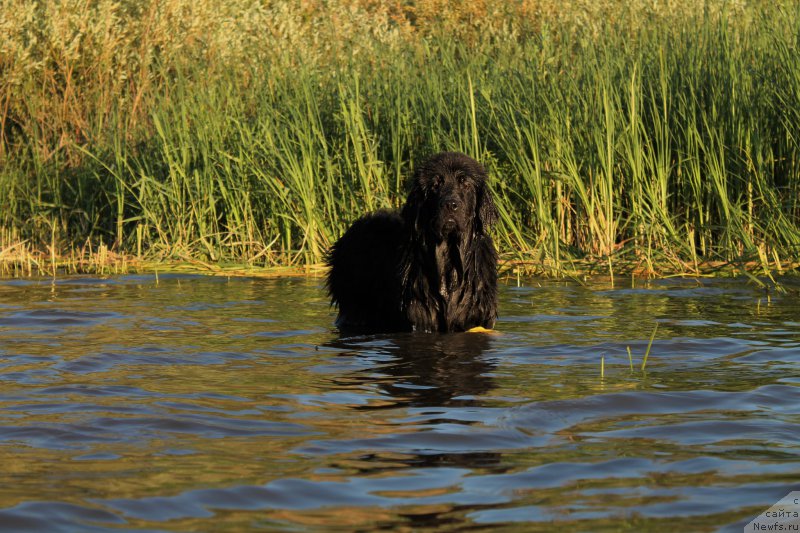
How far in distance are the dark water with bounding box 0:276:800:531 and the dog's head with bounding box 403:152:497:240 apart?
0.83m

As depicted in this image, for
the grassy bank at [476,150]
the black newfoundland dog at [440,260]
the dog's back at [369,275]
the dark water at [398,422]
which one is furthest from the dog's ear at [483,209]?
the grassy bank at [476,150]

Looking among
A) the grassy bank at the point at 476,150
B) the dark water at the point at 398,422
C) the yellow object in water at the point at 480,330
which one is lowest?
the dark water at the point at 398,422

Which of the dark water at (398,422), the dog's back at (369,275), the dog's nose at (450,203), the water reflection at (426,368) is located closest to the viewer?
the dark water at (398,422)

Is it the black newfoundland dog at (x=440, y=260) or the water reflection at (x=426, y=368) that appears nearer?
the water reflection at (x=426, y=368)

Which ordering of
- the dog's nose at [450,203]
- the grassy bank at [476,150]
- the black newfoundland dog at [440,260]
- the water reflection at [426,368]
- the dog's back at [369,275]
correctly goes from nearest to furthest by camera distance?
the water reflection at [426,368] < the dog's nose at [450,203] < the black newfoundland dog at [440,260] < the dog's back at [369,275] < the grassy bank at [476,150]

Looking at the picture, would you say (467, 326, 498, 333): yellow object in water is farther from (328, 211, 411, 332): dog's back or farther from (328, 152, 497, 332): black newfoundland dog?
(328, 211, 411, 332): dog's back

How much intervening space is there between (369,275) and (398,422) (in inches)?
145

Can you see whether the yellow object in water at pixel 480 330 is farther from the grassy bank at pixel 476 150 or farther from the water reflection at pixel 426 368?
the grassy bank at pixel 476 150

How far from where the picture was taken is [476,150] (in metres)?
11.0

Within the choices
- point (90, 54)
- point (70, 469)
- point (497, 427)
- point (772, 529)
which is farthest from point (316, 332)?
point (90, 54)

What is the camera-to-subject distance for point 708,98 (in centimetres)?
1116

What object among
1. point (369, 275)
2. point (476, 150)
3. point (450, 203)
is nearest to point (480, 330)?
point (450, 203)

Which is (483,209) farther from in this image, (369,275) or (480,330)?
(369,275)

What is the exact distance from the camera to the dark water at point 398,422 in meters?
3.93
